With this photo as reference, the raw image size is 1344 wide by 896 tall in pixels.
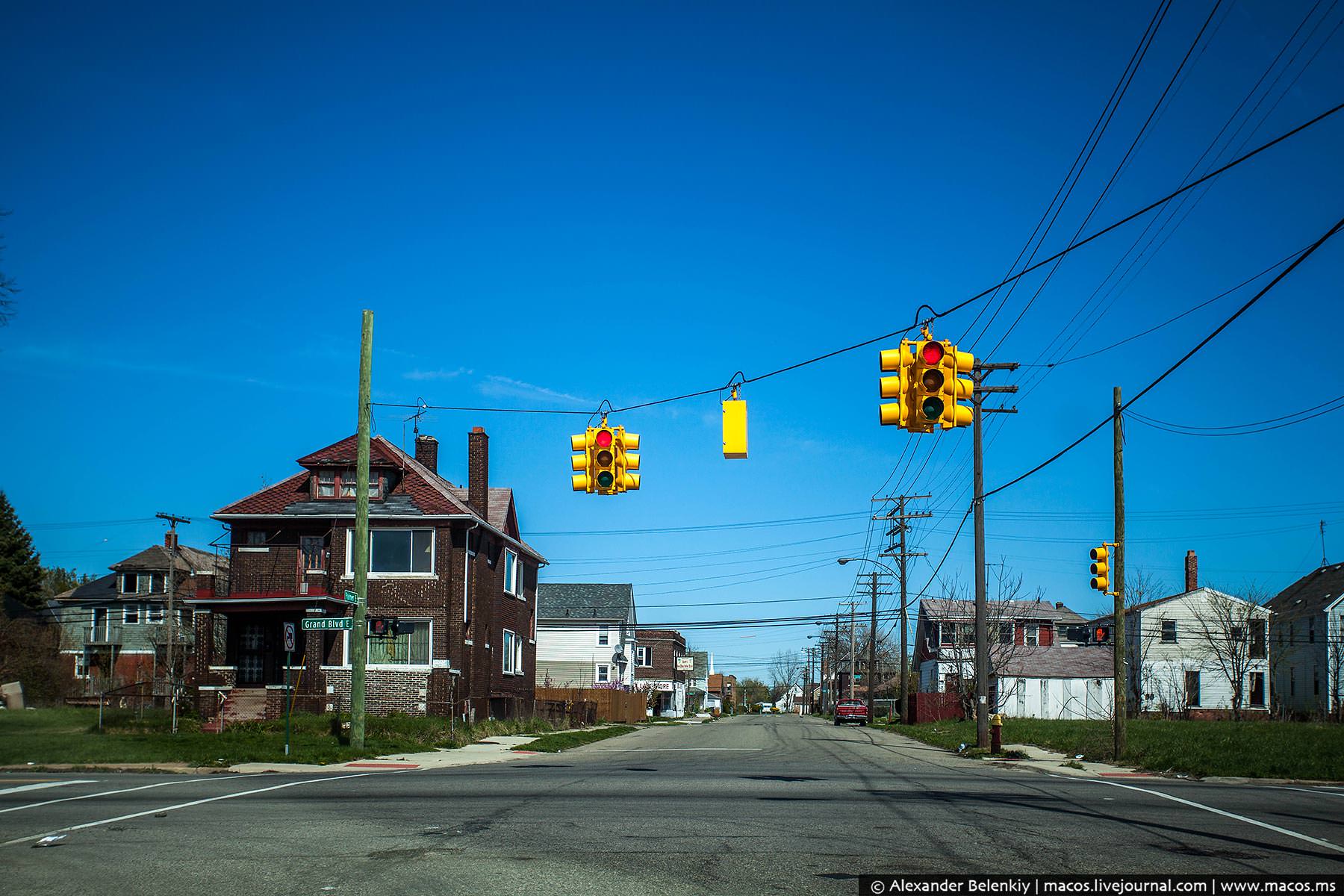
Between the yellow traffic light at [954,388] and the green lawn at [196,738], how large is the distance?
52.3 feet

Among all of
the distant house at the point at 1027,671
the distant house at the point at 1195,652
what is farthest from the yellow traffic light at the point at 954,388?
the distant house at the point at 1195,652

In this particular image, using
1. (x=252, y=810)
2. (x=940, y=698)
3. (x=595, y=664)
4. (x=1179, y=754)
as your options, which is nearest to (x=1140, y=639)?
(x=940, y=698)

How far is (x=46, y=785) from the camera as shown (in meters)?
17.6

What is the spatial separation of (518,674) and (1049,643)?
5051 cm

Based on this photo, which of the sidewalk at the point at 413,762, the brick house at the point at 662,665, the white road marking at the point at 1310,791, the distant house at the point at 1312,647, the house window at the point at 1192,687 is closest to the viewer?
the white road marking at the point at 1310,791

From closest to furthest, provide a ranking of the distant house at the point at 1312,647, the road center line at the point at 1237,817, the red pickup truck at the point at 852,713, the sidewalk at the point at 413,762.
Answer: the road center line at the point at 1237,817
the sidewalk at the point at 413,762
the distant house at the point at 1312,647
the red pickup truck at the point at 852,713

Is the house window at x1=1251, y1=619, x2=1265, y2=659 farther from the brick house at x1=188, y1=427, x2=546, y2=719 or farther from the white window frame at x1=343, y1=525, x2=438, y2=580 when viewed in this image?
the white window frame at x1=343, y1=525, x2=438, y2=580

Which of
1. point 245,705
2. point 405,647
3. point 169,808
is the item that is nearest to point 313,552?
point 405,647

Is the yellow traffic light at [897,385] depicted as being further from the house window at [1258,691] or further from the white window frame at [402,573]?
the house window at [1258,691]

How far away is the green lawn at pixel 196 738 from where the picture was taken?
77.6ft

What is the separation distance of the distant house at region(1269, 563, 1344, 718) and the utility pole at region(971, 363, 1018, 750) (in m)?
37.5

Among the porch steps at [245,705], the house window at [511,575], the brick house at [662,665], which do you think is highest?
the house window at [511,575]

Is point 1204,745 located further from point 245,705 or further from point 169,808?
point 245,705

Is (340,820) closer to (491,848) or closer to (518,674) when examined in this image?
(491,848)
